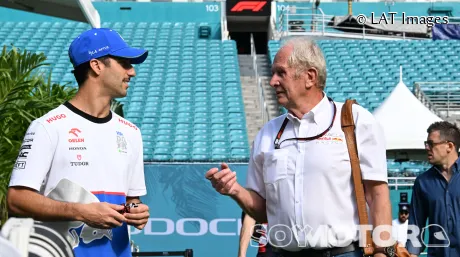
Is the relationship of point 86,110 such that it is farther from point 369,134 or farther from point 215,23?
point 215,23

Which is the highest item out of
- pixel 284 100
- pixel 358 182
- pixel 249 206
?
pixel 284 100

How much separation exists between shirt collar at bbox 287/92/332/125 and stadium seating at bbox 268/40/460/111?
15.6 metres

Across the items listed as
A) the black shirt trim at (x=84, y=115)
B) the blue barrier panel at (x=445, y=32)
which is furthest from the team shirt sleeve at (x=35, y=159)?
the blue barrier panel at (x=445, y=32)

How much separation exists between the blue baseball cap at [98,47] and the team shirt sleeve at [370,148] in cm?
103

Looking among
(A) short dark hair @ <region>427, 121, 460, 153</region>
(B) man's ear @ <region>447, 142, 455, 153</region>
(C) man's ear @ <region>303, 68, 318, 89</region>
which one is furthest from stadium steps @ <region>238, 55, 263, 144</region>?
(C) man's ear @ <region>303, 68, 318, 89</region>

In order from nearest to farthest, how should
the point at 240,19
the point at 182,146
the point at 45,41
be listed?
the point at 182,146 → the point at 45,41 → the point at 240,19

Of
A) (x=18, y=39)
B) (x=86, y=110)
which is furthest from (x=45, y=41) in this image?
(x=86, y=110)

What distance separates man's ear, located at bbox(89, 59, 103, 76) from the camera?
3.66 metres

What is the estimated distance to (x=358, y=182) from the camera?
353 cm

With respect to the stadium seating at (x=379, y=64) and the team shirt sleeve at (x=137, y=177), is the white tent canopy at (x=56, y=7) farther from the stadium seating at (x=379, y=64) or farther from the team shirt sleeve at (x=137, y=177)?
the stadium seating at (x=379, y=64)

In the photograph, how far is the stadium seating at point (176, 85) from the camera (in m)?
17.0

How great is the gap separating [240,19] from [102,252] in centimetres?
2736

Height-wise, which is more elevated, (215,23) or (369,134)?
(369,134)

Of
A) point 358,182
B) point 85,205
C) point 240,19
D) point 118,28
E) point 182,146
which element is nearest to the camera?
point 85,205
